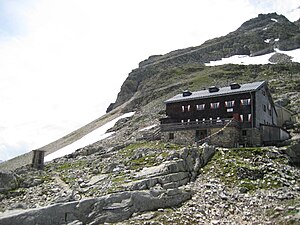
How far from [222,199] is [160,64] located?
556 feet

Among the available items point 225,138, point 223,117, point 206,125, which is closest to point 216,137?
point 225,138

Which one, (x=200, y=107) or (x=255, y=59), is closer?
(x=200, y=107)

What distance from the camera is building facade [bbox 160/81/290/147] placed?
174 ft

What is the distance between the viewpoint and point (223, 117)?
58875mm

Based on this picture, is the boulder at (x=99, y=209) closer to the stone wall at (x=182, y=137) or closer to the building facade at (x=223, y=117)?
the building facade at (x=223, y=117)

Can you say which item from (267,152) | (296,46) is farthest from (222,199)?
(296,46)

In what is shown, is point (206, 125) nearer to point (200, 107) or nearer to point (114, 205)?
point (200, 107)

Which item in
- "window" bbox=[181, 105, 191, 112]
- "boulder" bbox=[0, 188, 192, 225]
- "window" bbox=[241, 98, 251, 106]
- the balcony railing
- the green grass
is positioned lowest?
"boulder" bbox=[0, 188, 192, 225]

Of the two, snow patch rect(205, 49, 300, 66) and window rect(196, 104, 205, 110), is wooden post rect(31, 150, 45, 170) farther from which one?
snow patch rect(205, 49, 300, 66)

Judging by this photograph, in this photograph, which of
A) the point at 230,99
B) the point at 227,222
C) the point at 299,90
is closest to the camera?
the point at 227,222

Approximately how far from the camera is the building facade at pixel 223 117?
52938mm

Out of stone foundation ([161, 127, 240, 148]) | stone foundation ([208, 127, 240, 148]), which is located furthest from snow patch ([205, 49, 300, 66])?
stone foundation ([208, 127, 240, 148])

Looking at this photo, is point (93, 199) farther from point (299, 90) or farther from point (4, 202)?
point (299, 90)

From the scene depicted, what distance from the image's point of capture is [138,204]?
98.2 ft
